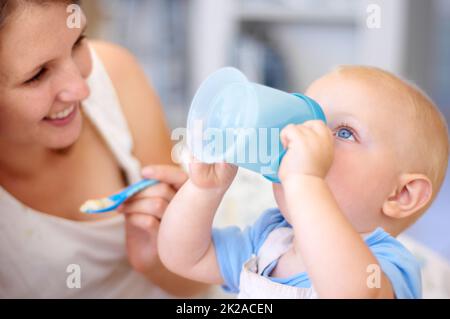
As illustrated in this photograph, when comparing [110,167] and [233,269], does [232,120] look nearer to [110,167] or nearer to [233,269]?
[233,269]

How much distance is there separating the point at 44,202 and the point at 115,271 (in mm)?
197

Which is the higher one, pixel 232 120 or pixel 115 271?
pixel 232 120

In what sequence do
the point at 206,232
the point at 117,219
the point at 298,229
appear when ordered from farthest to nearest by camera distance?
the point at 117,219
the point at 206,232
the point at 298,229

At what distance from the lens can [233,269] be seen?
100 cm

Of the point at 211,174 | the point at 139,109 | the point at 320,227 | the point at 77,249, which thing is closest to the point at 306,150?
the point at 320,227

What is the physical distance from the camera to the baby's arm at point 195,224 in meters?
0.91

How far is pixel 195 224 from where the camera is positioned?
95 cm

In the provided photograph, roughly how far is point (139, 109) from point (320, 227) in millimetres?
736

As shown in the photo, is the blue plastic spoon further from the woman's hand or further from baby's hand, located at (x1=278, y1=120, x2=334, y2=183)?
baby's hand, located at (x1=278, y1=120, x2=334, y2=183)

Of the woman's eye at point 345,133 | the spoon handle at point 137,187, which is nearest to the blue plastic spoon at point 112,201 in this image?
the spoon handle at point 137,187

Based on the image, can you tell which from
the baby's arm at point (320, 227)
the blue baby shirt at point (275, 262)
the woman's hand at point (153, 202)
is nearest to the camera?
the baby's arm at point (320, 227)

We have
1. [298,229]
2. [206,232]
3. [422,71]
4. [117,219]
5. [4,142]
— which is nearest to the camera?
[298,229]

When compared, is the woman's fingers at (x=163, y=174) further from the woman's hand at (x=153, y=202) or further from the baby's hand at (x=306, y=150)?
the baby's hand at (x=306, y=150)

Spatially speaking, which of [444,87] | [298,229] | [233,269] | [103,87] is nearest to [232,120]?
[298,229]
